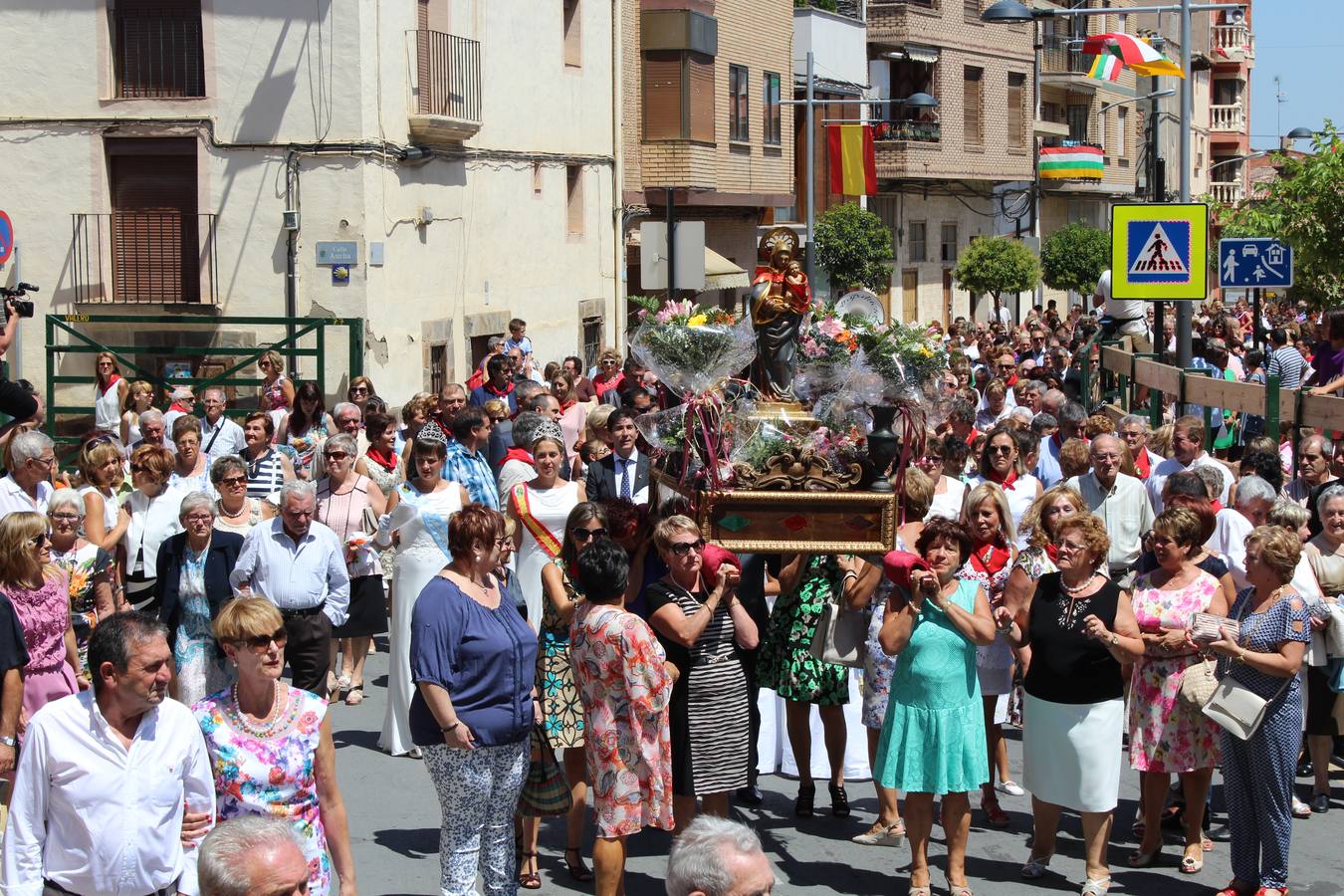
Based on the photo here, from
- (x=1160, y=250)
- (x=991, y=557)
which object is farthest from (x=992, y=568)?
(x=1160, y=250)

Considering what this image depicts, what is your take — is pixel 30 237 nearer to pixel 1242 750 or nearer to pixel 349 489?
pixel 349 489

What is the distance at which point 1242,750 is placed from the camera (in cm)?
726

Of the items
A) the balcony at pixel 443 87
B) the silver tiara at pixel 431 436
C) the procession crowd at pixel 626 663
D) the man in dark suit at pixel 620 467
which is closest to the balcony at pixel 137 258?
the balcony at pixel 443 87

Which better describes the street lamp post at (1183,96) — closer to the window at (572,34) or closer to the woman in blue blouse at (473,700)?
the window at (572,34)

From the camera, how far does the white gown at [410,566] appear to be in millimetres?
9312

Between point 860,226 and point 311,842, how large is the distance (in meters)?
33.9

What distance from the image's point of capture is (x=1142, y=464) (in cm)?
1108

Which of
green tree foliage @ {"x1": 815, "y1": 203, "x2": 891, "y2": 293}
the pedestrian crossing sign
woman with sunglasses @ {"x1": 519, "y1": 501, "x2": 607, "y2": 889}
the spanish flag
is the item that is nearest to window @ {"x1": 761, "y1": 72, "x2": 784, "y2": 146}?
green tree foliage @ {"x1": 815, "y1": 203, "x2": 891, "y2": 293}

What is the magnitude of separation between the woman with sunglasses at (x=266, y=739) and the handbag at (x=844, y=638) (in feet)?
9.23

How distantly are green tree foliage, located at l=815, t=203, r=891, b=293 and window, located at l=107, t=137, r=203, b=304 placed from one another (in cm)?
1980

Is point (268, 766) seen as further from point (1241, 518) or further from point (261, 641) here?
point (1241, 518)

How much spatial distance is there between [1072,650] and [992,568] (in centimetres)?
93

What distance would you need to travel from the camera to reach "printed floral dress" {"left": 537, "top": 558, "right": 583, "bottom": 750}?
24.5ft

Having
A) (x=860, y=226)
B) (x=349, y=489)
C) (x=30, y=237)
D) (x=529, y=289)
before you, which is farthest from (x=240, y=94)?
(x=860, y=226)
